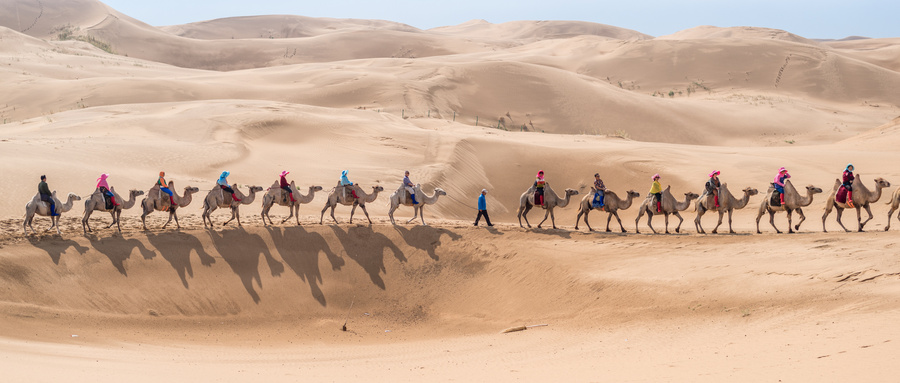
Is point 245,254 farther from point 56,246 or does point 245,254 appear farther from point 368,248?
point 56,246

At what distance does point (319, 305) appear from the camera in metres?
17.7

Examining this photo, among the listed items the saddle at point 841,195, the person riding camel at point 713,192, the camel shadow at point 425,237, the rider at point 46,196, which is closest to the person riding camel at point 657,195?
the person riding camel at point 713,192

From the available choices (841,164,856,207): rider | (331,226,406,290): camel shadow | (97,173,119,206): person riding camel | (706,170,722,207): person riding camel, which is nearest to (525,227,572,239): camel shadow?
(331,226,406,290): camel shadow

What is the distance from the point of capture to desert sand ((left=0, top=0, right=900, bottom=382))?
11016 millimetres

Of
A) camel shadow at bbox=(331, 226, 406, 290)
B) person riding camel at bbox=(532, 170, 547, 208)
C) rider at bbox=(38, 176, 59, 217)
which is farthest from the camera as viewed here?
person riding camel at bbox=(532, 170, 547, 208)

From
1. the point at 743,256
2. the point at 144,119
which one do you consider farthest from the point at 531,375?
the point at 144,119

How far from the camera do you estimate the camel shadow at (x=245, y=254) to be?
17880 mm

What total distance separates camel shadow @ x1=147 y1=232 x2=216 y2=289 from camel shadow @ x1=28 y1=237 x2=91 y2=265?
1636mm

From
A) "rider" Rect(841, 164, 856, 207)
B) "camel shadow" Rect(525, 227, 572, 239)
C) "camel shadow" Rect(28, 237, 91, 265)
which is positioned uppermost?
"rider" Rect(841, 164, 856, 207)

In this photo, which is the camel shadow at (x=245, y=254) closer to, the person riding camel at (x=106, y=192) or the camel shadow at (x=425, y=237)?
the person riding camel at (x=106, y=192)

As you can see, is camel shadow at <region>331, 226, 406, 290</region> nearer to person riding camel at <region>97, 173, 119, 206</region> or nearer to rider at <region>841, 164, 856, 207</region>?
person riding camel at <region>97, 173, 119, 206</region>

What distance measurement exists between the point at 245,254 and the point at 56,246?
4208mm

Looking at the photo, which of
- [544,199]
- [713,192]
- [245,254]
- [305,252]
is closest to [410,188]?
[305,252]

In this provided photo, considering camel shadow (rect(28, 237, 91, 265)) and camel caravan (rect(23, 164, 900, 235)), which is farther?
camel caravan (rect(23, 164, 900, 235))
